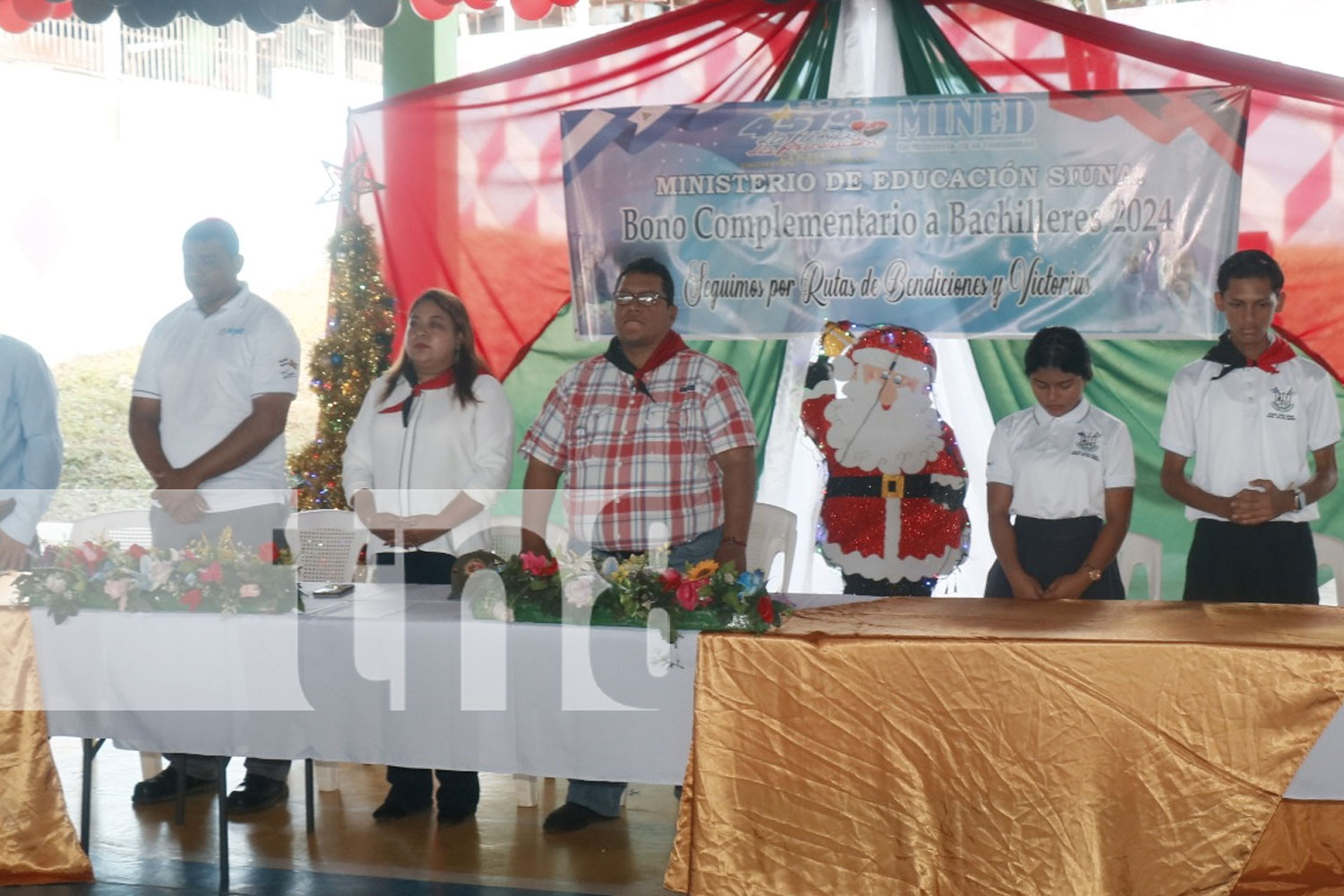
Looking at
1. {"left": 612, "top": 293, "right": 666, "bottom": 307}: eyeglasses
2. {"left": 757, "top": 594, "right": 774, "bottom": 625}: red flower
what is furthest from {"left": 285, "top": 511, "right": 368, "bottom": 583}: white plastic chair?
{"left": 757, "top": 594, "right": 774, "bottom": 625}: red flower

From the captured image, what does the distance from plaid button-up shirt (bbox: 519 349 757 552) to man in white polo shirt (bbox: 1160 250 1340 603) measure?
1.22 m

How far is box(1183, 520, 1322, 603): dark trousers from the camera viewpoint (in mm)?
3799

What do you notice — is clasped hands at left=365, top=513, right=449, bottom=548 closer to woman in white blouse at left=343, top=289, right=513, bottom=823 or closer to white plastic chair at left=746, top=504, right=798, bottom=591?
woman in white blouse at left=343, top=289, right=513, bottom=823

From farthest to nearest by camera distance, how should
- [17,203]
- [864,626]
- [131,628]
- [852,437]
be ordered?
[17,203]
[852,437]
[131,628]
[864,626]

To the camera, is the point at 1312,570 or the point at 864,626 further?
the point at 1312,570

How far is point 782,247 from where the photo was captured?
4965 millimetres

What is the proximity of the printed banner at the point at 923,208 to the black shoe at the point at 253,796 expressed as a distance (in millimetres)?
2016

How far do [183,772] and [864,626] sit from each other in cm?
187

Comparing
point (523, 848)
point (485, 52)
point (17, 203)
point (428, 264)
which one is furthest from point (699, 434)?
point (17, 203)

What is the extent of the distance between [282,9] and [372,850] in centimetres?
267

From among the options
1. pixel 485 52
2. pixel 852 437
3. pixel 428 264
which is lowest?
pixel 852 437

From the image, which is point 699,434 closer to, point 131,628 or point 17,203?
point 131,628

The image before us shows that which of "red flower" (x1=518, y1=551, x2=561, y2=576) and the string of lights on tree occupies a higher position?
the string of lights on tree

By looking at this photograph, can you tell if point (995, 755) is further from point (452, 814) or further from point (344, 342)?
point (344, 342)
